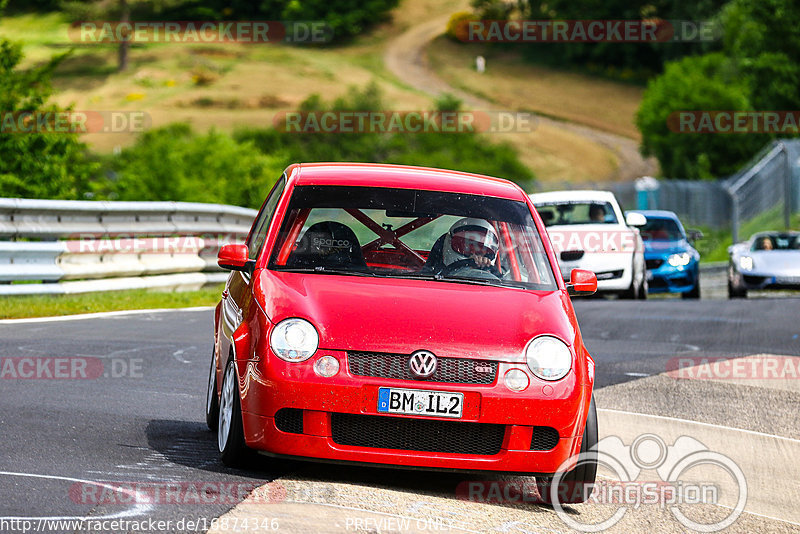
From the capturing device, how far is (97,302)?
1488cm

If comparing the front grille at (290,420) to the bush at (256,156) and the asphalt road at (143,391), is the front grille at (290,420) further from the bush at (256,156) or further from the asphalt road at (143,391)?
the bush at (256,156)

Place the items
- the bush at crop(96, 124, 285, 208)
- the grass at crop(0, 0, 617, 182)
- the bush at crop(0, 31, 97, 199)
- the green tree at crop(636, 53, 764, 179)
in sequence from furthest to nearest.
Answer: the grass at crop(0, 0, 617, 182)
the green tree at crop(636, 53, 764, 179)
the bush at crop(96, 124, 285, 208)
the bush at crop(0, 31, 97, 199)

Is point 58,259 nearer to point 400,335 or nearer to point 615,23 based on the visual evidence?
point 400,335

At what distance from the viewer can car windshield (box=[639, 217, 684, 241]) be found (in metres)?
22.5

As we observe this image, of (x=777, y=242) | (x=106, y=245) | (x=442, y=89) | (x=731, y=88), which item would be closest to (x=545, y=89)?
(x=442, y=89)

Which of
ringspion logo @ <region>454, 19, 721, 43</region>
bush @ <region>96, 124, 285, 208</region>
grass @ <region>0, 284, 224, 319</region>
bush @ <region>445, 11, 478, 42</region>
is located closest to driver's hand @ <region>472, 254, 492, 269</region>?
grass @ <region>0, 284, 224, 319</region>

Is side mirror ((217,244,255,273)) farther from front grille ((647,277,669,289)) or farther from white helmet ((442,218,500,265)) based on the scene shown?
front grille ((647,277,669,289))

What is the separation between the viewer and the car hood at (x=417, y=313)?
6.14 metres

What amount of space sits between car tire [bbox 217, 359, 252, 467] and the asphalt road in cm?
9

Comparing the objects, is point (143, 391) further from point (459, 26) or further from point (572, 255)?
point (459, 26)

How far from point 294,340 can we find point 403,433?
657 millimetres

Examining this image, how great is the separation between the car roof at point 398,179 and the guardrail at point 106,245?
23.9ft

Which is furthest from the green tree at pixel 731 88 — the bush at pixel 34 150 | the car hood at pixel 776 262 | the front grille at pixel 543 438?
the front grille at pixel 543 438

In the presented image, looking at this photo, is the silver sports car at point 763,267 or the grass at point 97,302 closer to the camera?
the grass at point 97,302
